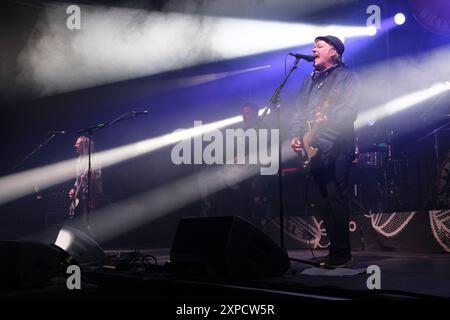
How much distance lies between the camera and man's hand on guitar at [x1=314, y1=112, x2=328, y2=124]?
10.8 feet

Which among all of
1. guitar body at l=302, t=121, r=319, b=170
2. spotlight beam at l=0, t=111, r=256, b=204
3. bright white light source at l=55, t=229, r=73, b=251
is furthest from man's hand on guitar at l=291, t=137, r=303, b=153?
spotlight beam at l=0, t=111, r=256, b=204

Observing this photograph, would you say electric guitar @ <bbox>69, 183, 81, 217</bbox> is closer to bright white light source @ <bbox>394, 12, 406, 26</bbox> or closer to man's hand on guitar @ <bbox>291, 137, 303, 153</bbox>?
man's hand on guitar @ <bbox>291, 137, 303, 153</bbox>

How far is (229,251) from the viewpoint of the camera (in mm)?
2803

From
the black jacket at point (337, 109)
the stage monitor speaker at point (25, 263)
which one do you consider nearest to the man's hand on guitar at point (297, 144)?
the black jacket at point (337, 109)

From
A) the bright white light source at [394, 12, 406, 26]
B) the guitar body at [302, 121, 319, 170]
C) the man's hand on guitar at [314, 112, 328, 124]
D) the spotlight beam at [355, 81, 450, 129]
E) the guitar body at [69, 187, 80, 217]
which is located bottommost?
the guitar body at [69, 187, 80, 217]

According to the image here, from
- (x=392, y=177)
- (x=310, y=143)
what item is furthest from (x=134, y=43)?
(x=310, y=143)

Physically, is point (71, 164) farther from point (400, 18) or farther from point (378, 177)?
point (400, 18)

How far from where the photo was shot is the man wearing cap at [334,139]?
325 cm

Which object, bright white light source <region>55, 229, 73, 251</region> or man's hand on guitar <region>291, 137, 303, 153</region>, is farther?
bright white light source <region>55, 229, 73, 251</region>

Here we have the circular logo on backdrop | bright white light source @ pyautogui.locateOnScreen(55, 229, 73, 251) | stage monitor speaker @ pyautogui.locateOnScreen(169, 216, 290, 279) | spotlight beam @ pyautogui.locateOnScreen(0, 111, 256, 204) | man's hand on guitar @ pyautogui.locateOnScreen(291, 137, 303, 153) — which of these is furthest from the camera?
spotlight beam @ pyautogui.locateOnScreen(0, 111, 256, 204)

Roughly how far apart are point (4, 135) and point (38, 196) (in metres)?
1.09

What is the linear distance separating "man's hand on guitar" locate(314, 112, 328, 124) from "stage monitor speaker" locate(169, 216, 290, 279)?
88 centimetres
